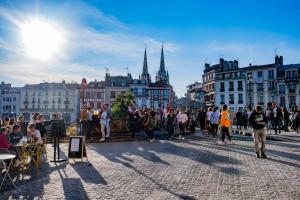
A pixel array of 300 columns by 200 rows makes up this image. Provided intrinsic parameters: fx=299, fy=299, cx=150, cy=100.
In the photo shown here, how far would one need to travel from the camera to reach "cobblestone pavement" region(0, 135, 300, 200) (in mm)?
6820

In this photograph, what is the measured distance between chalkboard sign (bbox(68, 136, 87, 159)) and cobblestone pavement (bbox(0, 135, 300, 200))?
33 centimetres

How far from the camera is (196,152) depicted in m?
13.4

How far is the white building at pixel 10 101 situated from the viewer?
322 feet

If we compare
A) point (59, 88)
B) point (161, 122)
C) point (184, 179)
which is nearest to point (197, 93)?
point (59, 88)

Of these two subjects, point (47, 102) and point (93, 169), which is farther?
point (47, 102)

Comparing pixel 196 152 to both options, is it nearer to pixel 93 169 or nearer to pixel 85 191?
pixel 93 169

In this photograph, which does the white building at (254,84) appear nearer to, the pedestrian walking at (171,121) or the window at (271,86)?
the window at (271,86)

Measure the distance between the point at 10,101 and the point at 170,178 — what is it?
335 ft

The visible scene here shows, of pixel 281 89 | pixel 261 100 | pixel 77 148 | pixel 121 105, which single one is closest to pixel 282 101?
pixel 281 89

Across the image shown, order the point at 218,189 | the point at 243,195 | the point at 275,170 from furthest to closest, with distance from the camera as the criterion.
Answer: the point at 275,170 < the point at 218,189 < the point at 243,195

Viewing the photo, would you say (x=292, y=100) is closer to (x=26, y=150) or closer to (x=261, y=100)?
(x=261, y=100)

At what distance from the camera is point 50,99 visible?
313 ft

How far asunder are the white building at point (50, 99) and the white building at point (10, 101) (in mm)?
3076

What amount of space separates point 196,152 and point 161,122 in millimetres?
11589
